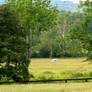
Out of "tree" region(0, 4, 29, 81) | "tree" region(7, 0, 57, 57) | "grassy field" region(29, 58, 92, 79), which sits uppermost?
"tree" region(7, 0, 57, 57)

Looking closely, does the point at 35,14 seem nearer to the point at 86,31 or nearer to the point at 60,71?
the point at 86,31

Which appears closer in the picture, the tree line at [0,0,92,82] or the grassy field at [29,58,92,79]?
the tree line at [0,0,92,82]

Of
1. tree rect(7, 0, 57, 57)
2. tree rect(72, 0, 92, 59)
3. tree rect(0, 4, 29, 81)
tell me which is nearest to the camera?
tree rect(0, 4, 29, 81)

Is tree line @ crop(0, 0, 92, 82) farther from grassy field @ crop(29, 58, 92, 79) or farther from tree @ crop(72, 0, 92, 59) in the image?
grassy field @ crop(29, 58, 92, 79)

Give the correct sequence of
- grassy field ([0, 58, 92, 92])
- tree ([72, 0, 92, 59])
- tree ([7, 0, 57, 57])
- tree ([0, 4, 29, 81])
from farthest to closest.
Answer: tree ([72, 0, 92, 59]) < tree ([7, 0, 57, 57]) < tree ([0, 4, 29, 81]) < grassy field ([0, 58, 92, 92])

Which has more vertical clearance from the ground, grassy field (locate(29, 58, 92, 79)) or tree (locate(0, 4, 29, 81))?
tree (locate(0, 4, 29, 81))

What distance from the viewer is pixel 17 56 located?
25.2 m

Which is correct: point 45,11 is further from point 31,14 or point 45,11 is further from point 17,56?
point 17,56

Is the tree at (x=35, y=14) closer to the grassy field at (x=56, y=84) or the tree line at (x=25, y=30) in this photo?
the tree line at (x=25, y=30)

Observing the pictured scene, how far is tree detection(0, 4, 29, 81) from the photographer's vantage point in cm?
2514

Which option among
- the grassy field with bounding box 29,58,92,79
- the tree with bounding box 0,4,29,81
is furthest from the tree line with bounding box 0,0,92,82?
the grassy field with bounding box 29,58,92,79

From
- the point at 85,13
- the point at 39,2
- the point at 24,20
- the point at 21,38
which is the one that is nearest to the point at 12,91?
the point at 21,38

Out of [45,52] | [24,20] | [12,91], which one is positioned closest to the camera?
[12,91]

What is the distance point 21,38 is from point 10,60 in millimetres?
2806
